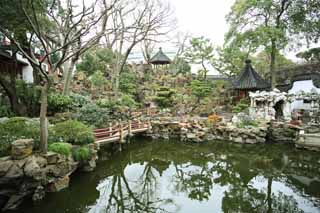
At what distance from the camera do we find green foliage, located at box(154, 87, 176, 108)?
1658cm

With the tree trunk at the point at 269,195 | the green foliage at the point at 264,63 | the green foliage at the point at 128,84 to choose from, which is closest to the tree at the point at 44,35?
the tree trunk at the point at 269,195

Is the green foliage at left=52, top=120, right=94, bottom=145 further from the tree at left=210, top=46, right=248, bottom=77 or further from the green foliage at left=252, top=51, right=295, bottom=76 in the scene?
the green foliage at left=252, top=51, right=295, bottom=76

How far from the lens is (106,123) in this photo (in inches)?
415

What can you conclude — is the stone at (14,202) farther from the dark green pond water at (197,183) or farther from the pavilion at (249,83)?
the pavilion at (249,83)

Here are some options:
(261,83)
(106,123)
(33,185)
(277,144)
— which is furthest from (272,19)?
(33,185)

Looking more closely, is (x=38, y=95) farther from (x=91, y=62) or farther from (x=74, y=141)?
(x=91, y=62)

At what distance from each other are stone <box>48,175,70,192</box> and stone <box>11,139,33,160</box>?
38.6 inches

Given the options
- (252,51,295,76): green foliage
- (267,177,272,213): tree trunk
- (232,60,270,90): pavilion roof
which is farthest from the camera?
(252,51,295,76): green foliage

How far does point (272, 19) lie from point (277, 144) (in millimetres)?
8450

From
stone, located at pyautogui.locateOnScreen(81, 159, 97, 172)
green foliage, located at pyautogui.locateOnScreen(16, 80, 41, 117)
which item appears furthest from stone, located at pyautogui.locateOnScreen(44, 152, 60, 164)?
green foliage, located at pyautogui.locateOnScreen(16, 80, 41, 117)

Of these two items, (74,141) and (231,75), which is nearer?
(74,141)

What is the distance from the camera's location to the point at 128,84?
1809 cm

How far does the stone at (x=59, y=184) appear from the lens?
230 inches

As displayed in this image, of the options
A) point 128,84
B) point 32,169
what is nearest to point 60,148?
point 32,169
